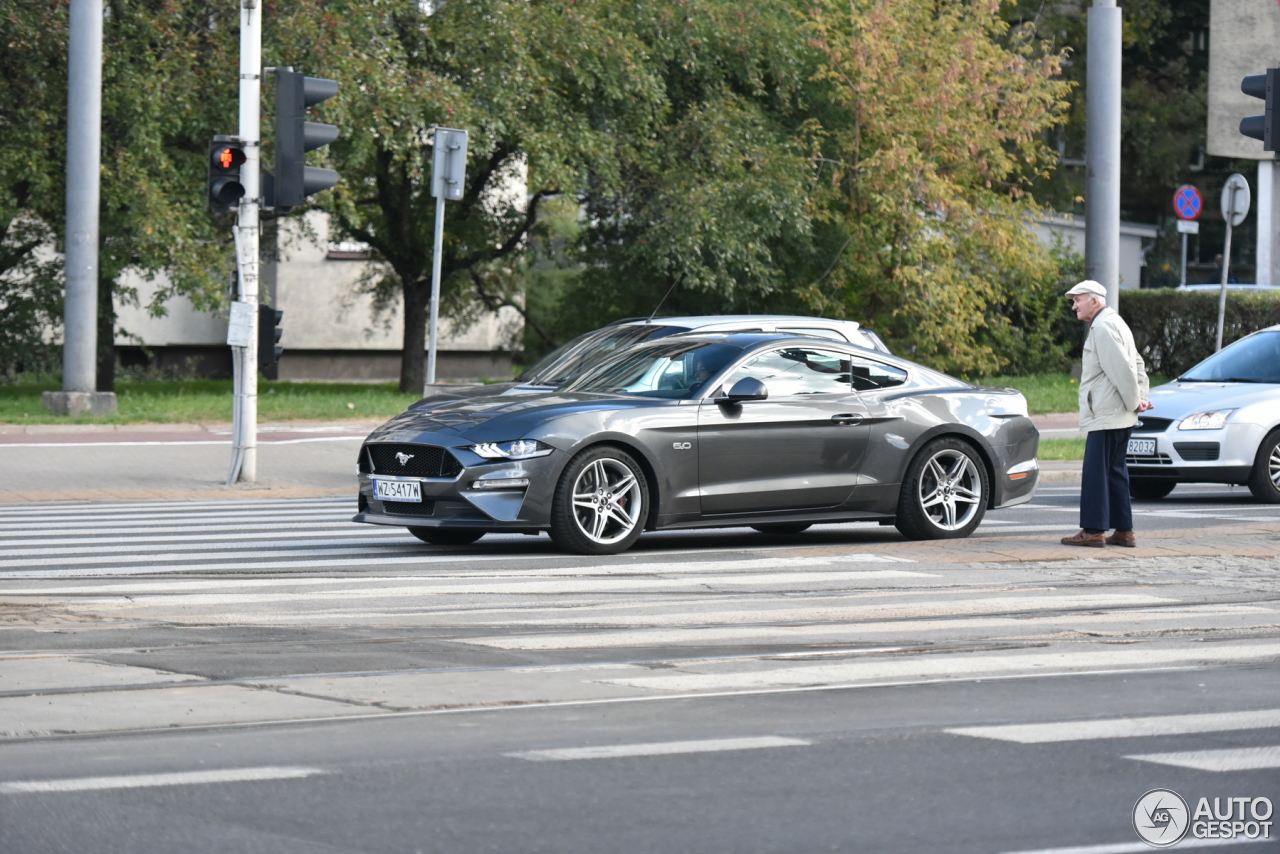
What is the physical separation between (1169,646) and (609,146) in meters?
21.5

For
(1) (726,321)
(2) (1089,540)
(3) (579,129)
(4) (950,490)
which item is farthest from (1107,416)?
(3) (579,129)

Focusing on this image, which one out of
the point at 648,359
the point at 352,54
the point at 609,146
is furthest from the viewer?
the point at 609,146

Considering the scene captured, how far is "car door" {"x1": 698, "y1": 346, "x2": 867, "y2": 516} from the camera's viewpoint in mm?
12477

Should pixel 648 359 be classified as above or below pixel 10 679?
above

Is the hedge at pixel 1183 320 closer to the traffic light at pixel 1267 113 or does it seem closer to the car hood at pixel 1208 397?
the car hood at pixel 1208 397

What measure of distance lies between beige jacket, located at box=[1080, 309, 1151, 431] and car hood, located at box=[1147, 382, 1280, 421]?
4.49 metres

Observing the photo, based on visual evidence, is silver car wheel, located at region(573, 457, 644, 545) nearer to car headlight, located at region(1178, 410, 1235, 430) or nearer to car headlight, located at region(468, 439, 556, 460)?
car headlight, located at region(468, 439, 556, 460)

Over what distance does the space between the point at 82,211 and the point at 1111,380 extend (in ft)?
50.9

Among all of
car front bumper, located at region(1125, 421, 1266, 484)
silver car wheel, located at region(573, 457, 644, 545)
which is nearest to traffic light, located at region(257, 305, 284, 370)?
silver car wheel, located at region(573, 457, 644, 545)

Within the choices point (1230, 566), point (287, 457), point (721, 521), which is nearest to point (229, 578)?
point (721, 521)

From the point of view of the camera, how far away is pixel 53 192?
1044 inches

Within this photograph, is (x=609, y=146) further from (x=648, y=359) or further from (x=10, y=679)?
(x=10, y=679)

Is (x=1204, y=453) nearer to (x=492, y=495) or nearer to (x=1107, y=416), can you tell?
(x=1107, y=416)

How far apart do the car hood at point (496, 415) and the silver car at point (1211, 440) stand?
6.22 m
